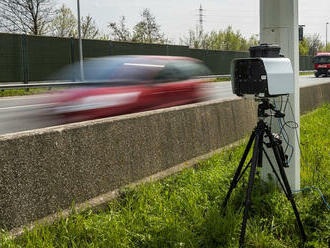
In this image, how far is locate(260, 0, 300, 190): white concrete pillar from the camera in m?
4.62

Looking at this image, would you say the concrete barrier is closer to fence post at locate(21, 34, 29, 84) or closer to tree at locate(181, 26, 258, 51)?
fence post at locate(21, 34, 29, 84)

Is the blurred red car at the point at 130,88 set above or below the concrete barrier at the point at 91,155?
above

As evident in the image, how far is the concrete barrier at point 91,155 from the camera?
128 inches

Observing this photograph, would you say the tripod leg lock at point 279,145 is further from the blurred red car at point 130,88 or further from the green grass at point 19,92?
the green grass at point 19,92

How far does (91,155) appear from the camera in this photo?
3.98 m

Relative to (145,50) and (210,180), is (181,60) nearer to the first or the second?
(210,180)

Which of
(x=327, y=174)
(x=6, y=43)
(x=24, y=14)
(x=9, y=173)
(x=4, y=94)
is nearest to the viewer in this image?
Result: (x=9, y=173)

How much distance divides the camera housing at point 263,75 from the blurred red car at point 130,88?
11.0ft

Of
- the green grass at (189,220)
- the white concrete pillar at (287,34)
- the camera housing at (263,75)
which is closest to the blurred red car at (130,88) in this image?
the green grass at (189,220)

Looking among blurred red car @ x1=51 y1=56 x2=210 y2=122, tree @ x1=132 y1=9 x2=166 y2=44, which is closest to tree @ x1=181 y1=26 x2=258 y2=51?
tree @ x1=132 y1=9 x2=166 y2=44

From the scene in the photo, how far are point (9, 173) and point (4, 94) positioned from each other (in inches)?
705

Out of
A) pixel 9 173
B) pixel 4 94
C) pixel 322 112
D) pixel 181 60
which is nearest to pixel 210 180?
pixel 9 173

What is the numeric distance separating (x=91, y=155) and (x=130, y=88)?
11.6ft

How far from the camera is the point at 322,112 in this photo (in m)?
11.2
